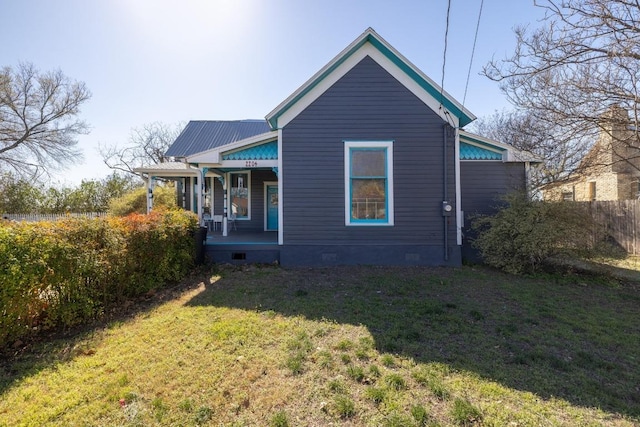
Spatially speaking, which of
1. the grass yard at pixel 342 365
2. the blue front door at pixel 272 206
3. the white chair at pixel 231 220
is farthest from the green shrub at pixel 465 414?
the white chair at pixel 231 220

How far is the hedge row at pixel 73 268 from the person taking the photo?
3.63 m

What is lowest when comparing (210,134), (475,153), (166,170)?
(475,153)

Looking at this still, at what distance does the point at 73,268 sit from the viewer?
4344 millimetres

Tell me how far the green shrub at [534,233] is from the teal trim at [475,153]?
149 cm

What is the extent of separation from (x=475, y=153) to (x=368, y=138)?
3.32 m

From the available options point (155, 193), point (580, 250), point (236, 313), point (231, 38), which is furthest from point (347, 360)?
point (155, 193)

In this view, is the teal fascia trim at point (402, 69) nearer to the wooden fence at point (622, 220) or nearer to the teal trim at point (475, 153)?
the teal trim at point (475, 153)

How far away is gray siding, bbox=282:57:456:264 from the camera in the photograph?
26.0ft

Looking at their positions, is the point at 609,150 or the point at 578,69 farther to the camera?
the point at 609,150

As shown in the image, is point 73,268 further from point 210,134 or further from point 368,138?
point 210,134

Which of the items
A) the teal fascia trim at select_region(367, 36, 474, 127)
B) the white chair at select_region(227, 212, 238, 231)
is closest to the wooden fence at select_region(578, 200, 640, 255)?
the teal fascia trim at select_region(367, 36, 474, 127)

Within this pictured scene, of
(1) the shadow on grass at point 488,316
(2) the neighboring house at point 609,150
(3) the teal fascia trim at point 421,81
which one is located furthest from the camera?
(3) the teal fascia trim at point 421,81

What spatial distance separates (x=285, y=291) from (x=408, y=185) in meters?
4.22

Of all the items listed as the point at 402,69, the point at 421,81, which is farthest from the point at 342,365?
the point at 402,69
